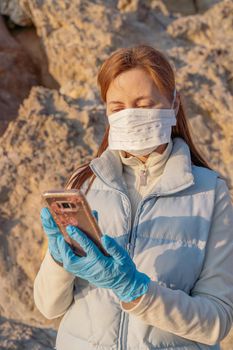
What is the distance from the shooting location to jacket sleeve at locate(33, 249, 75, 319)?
77.0 inches

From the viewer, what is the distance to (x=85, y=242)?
172cm

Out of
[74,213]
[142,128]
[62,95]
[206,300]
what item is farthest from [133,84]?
[62,95]

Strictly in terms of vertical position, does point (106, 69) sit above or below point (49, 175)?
above

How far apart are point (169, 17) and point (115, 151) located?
367 centimetres

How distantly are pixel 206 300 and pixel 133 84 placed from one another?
77 cm

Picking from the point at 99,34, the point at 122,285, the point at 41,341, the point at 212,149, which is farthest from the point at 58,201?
the point at 99,34

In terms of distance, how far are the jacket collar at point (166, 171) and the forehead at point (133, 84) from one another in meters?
0.23

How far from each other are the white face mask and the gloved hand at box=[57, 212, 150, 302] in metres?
0.50

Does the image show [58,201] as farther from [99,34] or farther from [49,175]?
[99,34]

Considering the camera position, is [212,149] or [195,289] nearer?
[195,289]

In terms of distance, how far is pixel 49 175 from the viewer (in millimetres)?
4164

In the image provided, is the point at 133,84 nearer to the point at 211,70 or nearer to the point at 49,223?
the point at 49,223

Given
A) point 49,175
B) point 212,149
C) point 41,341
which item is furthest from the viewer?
point 212,149

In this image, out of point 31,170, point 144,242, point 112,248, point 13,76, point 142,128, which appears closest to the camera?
point 112,248
